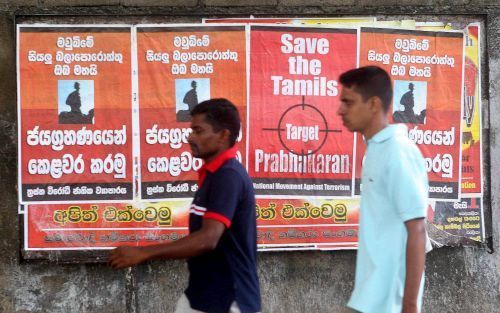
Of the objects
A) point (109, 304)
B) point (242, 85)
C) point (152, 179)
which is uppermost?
point (242, 85)

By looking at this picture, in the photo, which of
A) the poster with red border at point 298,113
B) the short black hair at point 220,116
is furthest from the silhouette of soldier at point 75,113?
the short black hair at point 220,116

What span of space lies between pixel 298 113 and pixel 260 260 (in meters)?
1.10

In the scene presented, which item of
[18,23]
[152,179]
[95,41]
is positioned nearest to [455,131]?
[152,179]

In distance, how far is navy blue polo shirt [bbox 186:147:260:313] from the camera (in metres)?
3.62

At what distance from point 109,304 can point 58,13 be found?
209 centimetres

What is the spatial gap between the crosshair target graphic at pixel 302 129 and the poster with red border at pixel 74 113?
110 centimetres

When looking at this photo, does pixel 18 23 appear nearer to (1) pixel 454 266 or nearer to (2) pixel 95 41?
(2) pixel 95 41

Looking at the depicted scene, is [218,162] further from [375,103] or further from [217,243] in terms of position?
[375,103]

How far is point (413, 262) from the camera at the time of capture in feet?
10.7

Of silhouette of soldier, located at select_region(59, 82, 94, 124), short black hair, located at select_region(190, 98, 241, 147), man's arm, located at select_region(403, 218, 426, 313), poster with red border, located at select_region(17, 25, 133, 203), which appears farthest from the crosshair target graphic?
man's arm, located at select_region(403, 218, 426, 313)

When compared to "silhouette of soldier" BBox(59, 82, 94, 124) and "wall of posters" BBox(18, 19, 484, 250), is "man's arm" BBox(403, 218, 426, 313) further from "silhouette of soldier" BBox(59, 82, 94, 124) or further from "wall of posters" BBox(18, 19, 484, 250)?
"silhouette of soldier" BBox(59, 82, 94, 124)

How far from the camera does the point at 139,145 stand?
5926 mm

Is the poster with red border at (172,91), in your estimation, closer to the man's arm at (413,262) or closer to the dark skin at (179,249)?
the dark skin at (179,249)

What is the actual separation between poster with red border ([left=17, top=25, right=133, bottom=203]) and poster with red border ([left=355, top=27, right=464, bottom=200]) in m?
1.76
